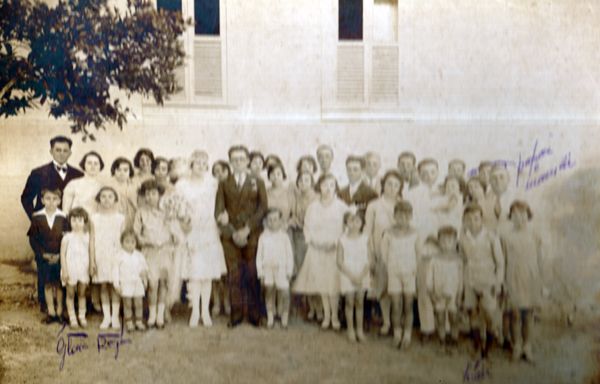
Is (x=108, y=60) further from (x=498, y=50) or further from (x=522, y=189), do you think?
(x=522, y=189)

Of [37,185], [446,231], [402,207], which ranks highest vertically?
[37,185]

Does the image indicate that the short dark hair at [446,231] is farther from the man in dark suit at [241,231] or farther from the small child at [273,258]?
the man in dark suit at [241,231]

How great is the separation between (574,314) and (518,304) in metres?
0.26

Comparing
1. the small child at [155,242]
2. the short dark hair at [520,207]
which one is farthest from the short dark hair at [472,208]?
the small child at [155,242]

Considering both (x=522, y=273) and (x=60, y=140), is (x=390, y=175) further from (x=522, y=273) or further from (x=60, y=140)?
(x=60, y=140)

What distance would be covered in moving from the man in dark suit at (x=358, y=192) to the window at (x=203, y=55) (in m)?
0.61

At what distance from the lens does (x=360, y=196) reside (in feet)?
7.59

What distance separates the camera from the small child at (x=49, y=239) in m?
2.25

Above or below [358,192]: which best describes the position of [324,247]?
below

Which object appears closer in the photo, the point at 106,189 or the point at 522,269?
the point at 106,189

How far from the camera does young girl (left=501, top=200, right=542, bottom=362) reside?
238 centimetres

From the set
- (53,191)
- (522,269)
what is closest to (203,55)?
(53,191)

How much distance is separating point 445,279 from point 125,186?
138cm
